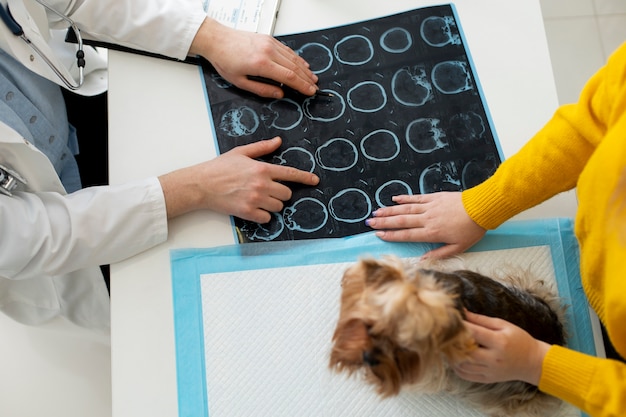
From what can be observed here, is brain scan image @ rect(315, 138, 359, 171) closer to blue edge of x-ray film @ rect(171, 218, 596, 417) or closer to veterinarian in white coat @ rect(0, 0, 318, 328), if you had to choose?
veterinarian in white coat @ rect(0, 0, 318, 328)

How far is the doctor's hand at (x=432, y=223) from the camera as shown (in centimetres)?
103

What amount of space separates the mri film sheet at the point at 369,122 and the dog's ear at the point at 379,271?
257 millimetres

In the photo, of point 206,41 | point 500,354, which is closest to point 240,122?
point 206,41

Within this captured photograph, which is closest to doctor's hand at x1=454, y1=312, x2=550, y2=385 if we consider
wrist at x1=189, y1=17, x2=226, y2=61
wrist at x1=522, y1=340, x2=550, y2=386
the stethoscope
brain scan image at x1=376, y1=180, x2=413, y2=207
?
wrist at x1=522, y1=340, x2=550, y2=386

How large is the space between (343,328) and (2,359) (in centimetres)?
100

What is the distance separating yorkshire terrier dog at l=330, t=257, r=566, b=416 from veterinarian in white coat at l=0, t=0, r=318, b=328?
13.5 inches

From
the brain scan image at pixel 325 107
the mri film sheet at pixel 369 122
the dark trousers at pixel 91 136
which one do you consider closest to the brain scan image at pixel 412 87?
the mri film sheet at pixel 369 122

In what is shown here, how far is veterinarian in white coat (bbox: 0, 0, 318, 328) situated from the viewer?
38.9 inches

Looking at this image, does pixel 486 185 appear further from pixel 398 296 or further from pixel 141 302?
pixel 141 302

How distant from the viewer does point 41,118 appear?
47.4 inches

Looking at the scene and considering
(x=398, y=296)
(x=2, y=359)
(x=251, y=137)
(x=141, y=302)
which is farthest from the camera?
(x=2, y=359)

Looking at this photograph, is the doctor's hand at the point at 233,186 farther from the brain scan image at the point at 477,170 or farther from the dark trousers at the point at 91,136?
the dark trousers at the point at 91,136

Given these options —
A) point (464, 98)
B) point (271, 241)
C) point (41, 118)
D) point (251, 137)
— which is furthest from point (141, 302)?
point (464, 98)

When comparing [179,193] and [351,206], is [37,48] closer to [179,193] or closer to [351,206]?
[179,193]
